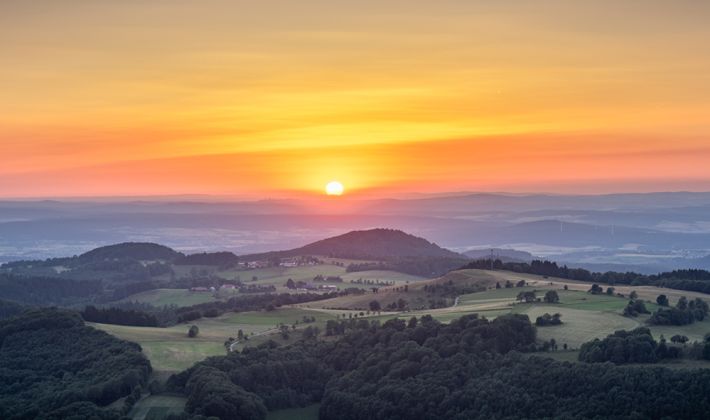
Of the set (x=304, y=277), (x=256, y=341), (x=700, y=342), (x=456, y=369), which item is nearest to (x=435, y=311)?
(x=256, y=341)

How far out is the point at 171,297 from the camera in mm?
180000

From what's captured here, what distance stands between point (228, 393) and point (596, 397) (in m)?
31.4

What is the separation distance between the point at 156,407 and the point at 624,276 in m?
83.8

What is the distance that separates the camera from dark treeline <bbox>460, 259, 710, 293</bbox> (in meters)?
127

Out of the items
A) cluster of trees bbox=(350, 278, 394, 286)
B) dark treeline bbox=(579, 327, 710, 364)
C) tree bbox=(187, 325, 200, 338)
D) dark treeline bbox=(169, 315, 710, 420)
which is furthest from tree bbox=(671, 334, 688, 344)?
cluster of trees bbox=(350, 278, 394, 286)

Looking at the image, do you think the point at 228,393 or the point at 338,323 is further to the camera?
the point at 338,323

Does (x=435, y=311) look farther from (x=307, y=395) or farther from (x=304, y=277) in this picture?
(x=304, y=277)

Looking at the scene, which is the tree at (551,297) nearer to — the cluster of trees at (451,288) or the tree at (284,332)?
the cluster of trees at (451,288)

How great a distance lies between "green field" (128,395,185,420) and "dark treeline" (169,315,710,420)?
1.51 meters

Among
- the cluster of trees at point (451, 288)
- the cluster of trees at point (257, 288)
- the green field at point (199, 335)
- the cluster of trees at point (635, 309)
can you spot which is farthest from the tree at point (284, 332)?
the cluster of trees at point (257, 288)

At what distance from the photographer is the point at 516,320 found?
94.4 m

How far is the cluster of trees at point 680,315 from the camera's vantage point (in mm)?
93688

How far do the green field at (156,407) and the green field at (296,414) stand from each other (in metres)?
8.63

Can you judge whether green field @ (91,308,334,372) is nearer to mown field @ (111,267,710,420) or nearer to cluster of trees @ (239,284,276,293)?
mown field @ (111,267,710,420)
